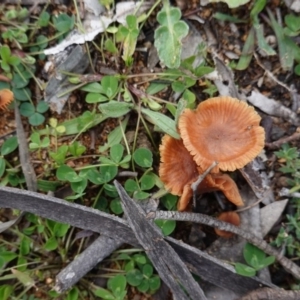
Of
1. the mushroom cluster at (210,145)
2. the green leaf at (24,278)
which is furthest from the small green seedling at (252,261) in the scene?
the green leaf at (24,278)

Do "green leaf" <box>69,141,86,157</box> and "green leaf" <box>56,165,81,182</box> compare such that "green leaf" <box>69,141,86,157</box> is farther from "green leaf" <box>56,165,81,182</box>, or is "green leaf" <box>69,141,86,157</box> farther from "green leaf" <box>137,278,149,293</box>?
"green leaf" <box>137,278,149,293</box>

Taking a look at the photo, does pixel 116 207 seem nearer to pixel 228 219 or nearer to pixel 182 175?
pixel 182 175

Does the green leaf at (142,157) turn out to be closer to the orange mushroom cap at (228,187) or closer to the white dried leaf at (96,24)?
the orange mushroom cap at (228,187)

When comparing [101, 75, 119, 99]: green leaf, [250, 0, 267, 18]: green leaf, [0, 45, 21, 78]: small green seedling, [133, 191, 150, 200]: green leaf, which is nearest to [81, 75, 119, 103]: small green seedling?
[101, 75, 119, 99]: green leaf

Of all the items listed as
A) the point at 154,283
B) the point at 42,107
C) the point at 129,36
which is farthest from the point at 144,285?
the point at 129,36

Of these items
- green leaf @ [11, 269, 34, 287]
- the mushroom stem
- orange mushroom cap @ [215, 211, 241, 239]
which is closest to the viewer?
the mushroom stem

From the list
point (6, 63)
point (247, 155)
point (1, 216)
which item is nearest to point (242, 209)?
point (247, 155)
